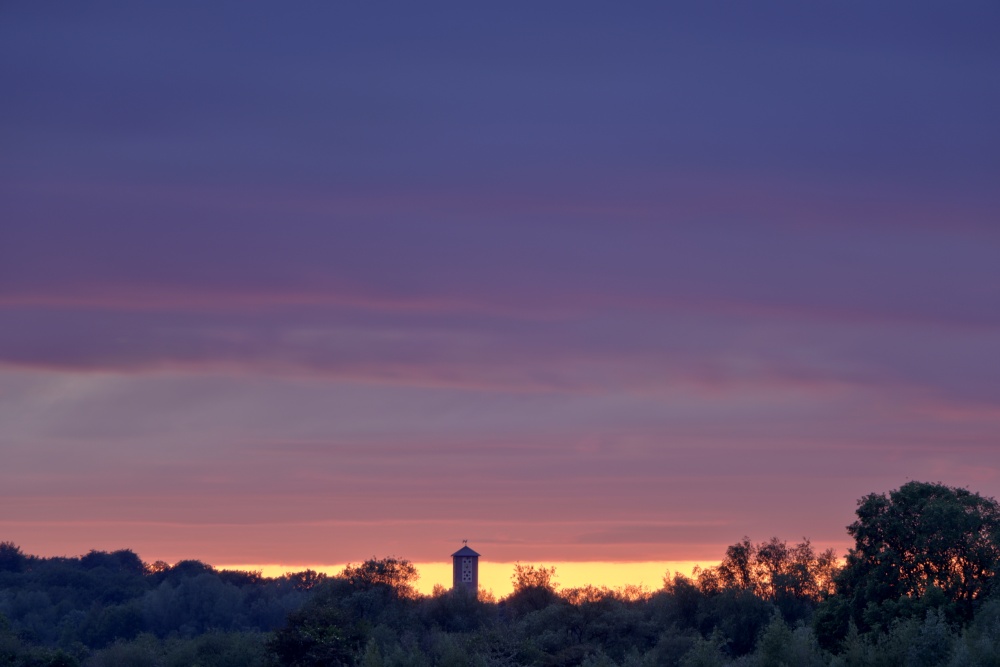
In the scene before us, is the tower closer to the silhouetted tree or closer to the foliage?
the foliage

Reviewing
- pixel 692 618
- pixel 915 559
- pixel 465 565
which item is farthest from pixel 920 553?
pixel 465 565

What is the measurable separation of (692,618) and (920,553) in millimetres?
31628

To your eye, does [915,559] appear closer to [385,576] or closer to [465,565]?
[385,576]

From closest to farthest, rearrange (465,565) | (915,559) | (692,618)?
1. (915,559)
2. (692,618)
3. (465,565)

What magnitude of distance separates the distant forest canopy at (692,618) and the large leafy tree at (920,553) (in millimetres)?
61

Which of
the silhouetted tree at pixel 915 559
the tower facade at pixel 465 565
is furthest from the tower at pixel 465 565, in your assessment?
the silhouetted tree at pixel 915 559

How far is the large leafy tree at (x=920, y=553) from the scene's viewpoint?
188 feet

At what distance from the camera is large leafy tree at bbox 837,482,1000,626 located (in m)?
57.4

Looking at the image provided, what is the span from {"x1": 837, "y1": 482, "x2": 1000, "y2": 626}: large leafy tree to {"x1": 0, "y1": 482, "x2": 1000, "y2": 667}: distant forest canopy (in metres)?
0.06

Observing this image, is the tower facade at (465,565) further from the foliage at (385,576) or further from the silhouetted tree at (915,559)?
the silhouetted tree at (915,559)

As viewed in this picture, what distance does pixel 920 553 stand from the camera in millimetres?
59219

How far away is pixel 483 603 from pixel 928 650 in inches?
2436

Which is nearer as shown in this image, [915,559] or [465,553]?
[915,559]

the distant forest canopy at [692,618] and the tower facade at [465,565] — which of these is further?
the tower facade at [465,565]
